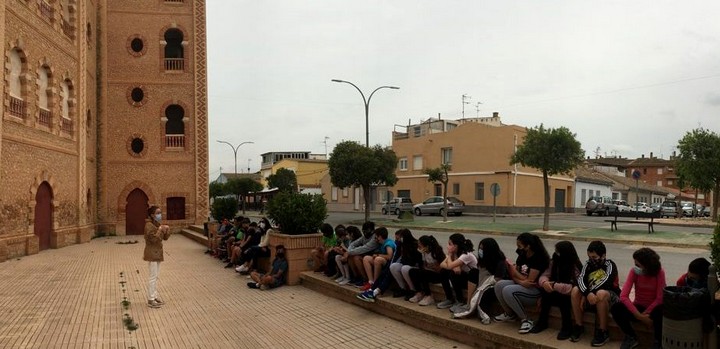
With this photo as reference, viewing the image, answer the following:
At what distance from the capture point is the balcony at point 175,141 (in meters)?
25.3

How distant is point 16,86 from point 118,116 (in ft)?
29.7

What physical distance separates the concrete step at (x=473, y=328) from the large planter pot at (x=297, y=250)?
2.19m

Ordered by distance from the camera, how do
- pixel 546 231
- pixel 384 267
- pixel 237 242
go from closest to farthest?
1. pixel 384 267
2. pixel 237 242
3. pixel 546 231

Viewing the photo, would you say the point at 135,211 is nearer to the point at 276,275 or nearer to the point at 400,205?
the point at 276,275

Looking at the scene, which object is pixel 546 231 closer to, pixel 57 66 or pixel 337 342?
pixel 337 342

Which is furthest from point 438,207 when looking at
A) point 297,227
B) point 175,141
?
point 297,227

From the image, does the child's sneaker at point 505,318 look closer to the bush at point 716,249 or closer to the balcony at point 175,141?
the bush at point 716,249

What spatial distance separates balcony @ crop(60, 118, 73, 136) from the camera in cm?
1895

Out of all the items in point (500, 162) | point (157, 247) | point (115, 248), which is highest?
point (500, 162)

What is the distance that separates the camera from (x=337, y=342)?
649 cm

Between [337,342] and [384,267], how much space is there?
1.79m

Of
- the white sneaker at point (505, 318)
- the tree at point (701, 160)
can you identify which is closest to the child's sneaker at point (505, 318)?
the white sneaker at point (505, 318)

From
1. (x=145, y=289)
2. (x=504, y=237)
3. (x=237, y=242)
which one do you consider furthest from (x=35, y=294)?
(x=504, y=237)

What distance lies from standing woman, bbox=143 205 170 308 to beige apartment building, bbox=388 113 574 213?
3431 centimetres
